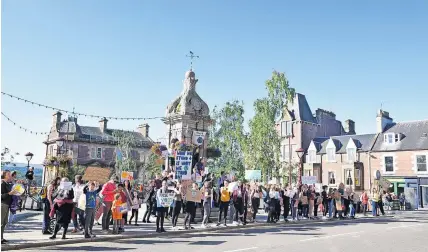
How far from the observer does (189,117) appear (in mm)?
18141

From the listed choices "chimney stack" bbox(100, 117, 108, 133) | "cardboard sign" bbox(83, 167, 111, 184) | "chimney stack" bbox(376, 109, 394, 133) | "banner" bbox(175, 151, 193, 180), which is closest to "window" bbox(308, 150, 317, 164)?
"chimney stack" bbox(376, 109, 394, 133)

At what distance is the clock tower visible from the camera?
18031mm

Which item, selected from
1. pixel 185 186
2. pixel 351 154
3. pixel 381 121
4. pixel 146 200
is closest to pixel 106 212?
pixel 185 186

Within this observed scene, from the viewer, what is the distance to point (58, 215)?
10.9m

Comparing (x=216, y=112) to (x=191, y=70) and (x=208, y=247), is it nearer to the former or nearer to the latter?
(x=191, y=70)

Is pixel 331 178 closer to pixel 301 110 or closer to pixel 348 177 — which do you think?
pixel 348 177

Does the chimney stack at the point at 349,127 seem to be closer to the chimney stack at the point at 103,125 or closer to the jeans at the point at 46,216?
the chimney stack at the point at 103,125

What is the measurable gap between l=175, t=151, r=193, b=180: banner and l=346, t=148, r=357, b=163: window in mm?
34137

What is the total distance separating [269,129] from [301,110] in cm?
1579

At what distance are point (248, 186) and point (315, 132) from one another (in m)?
35.5

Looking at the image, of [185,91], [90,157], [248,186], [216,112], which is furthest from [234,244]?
[90,157]

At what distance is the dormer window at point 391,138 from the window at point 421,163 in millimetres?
3395

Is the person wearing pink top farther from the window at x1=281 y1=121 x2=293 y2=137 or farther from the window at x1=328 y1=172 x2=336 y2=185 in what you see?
the window at x1=281 y1=121 x2=293 y2=137

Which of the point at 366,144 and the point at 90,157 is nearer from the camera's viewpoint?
the point at 366,144
